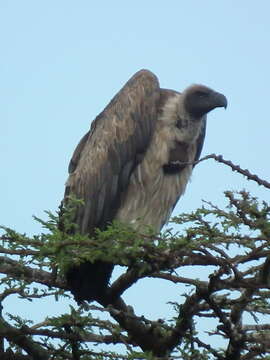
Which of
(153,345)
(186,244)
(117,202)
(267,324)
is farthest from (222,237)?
(117,202)

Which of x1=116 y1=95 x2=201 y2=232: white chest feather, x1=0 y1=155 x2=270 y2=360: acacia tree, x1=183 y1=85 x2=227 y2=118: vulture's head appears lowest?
x1=0 y1=155 x2=270 y2=360: acacia tree

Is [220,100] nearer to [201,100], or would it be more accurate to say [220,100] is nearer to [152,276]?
[201,100]

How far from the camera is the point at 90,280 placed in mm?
6422

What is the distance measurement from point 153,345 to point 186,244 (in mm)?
1579

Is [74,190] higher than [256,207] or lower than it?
higher

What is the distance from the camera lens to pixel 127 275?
246 inches

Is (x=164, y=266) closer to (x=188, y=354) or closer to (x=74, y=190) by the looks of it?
(x=188, y=354)

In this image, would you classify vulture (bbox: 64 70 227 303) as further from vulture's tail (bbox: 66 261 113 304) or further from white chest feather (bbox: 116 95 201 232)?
vulture's tail (bbox: 66 261 113 304)

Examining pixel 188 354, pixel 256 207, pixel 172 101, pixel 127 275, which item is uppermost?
pixel 172 101

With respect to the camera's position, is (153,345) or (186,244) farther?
(153,345)

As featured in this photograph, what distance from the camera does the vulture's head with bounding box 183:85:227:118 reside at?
7938 millimetres

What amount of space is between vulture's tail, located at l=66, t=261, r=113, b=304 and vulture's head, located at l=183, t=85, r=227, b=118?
2038 mm

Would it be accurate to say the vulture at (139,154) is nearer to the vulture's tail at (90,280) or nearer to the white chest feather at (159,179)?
the white chest feather at (159,179)

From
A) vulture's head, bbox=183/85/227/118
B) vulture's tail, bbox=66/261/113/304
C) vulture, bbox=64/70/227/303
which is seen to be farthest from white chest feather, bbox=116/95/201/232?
vulture's tail, bbox=66/261/113/304
